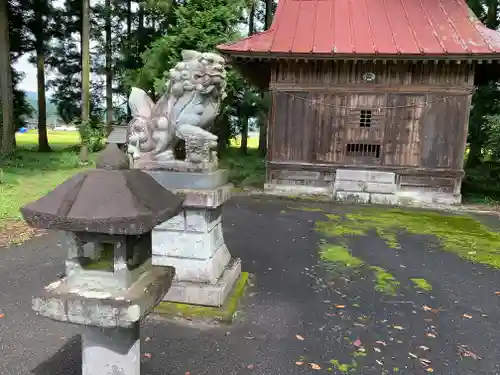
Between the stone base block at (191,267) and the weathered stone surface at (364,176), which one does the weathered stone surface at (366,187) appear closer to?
the weathered stone surface at (364,176)

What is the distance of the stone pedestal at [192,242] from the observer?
14.9 ft

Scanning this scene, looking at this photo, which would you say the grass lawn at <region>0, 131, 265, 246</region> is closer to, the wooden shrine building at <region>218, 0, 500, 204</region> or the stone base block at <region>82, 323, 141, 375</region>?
the wooden shrine building at <region>218, 0, 500, 204</region>

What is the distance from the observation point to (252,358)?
386 centimetres

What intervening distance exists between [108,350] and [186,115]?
9.50 feet

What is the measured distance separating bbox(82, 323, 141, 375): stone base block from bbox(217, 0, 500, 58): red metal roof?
1061 cm

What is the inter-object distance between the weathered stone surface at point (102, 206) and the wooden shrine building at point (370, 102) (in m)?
10.3

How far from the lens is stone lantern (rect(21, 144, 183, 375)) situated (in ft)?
7.22

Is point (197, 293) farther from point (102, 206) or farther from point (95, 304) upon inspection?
point (102, 206)

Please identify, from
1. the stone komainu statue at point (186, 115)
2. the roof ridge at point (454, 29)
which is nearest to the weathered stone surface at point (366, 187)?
the roof ridge at point (454, 29)

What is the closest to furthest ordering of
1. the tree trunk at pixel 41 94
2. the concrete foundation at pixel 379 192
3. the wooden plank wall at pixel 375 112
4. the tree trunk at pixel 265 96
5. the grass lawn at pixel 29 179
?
the grass lawn at pixel 29 179, the wooden plank wall at pixel 375 112, the concrete foundation at pixel 379 192, the tree trunk at pixel 41 94, the tree trunk at pixel 265 96

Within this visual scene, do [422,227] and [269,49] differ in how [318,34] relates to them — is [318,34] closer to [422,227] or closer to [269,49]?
[269,49]

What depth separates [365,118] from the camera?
506 inches

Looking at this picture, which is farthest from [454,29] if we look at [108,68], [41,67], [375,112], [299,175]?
[41,67]

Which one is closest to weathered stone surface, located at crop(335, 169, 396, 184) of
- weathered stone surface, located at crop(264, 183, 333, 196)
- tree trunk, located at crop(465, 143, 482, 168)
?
weathered stone surface, located at crop(264, 183, 333, 196)
